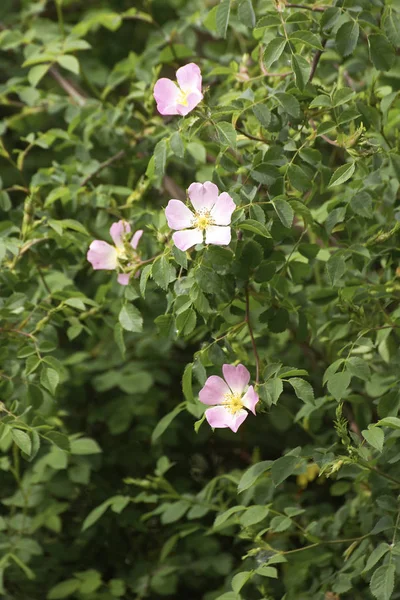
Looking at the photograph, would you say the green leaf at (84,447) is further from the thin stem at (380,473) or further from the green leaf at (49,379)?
the thin stem at (380,473)

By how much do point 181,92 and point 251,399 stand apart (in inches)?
15.4

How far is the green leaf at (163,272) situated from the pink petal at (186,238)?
5 cm

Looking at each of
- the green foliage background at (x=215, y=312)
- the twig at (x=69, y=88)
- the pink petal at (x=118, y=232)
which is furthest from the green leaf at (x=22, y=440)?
the twig at (x=69, y=88)

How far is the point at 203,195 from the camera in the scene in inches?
42.1

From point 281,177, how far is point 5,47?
0.90m

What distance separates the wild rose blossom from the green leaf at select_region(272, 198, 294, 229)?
226mm

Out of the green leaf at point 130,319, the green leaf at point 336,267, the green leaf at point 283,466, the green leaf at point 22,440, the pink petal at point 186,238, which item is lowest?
the green leaf at point 283,466

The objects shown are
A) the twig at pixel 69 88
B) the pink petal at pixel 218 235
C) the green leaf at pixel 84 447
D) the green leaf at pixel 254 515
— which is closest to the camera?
the pink petal at pixel 218 235

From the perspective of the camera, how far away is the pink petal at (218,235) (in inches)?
39.8

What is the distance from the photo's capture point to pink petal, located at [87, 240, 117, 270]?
1259 millimetres

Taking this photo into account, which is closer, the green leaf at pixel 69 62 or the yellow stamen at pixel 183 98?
→ the yellow stamen at pixel 183 98

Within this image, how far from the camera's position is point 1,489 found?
186 cm

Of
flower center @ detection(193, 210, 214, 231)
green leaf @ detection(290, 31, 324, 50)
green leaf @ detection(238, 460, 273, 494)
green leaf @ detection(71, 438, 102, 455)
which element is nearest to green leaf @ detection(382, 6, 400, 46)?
green leaf @ detection(290, 31, 324, 50)

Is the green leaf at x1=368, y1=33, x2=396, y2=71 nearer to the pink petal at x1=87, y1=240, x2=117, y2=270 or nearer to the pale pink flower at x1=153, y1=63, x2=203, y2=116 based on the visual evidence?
the pale pink flower at x1=153, y1=63, x2=203, y2=116
